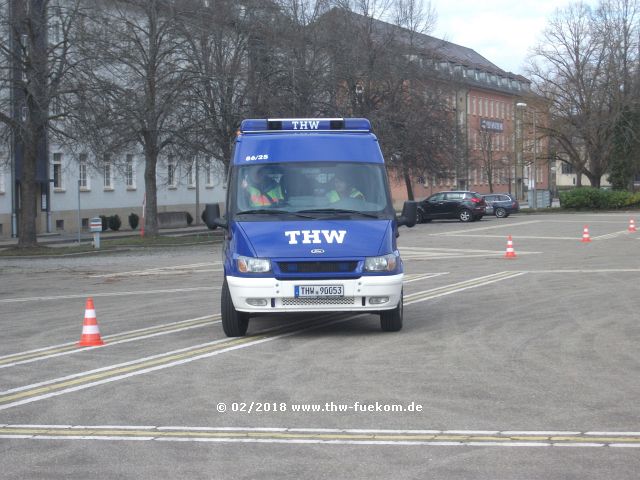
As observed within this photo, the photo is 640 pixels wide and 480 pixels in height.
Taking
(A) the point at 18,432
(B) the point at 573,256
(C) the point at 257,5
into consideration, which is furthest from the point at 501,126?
(A) the point at 18,432

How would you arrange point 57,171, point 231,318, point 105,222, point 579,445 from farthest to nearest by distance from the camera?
point 105,222 → point 57,171 → point 231,318 → point 579,445

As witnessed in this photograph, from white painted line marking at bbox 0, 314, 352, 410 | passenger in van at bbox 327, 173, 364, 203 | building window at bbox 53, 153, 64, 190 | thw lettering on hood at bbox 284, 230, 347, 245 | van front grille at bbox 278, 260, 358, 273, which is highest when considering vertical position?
building window at bbox 53, 153, 64, 190

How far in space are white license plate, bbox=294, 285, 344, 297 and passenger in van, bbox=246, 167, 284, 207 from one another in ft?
4.31

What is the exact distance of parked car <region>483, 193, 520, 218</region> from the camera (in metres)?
61.3

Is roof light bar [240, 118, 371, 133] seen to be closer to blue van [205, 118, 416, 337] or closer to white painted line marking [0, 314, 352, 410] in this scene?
blue van [205, 118, 416, 337]

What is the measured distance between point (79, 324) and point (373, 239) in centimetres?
491

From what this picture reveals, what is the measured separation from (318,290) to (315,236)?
0.64 meters

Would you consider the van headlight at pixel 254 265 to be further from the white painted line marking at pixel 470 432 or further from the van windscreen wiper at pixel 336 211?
the white painted line marking at pixel 470 432

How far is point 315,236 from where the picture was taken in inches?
479

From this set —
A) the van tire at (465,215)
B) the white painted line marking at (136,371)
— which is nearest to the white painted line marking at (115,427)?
the white painted line marking at (136,371)

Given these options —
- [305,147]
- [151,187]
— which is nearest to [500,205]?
[151,187]

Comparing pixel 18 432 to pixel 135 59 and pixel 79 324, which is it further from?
pixel 135 59

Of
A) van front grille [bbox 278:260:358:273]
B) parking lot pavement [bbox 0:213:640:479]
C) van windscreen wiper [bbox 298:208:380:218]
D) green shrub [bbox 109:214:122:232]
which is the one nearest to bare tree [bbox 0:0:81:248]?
parking lot pavement [bbox 0:213:640:479]

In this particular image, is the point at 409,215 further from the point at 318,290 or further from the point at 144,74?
the point at 144,74
